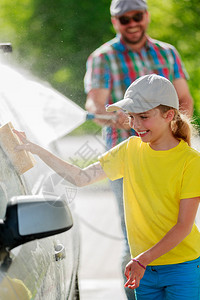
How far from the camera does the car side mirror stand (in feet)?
5.94

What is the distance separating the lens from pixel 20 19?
1194 centimetres

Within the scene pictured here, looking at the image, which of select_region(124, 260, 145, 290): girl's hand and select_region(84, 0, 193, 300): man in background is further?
select_region(84, 0, 193, 300): man in background

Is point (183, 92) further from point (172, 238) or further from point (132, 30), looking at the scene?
point (172, 238)

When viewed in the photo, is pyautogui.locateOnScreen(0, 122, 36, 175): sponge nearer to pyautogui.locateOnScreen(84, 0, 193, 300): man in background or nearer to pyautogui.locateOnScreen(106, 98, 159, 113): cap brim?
pyautogui.locateOnScreen(106, 98, 159, 113): cap brim

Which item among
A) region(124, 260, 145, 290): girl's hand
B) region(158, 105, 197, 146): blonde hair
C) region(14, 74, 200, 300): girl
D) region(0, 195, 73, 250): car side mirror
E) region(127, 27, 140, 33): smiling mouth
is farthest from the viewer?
region(127, 27, 140, 33): smiling mouth

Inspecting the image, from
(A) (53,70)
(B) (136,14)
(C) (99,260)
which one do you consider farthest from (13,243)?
(A) (53,70)

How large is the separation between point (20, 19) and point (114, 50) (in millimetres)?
8581

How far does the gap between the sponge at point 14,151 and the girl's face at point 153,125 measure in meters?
0.45

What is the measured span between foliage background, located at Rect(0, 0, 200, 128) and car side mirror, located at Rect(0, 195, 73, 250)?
866cm

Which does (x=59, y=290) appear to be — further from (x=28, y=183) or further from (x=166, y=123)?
(x=166, y=123)

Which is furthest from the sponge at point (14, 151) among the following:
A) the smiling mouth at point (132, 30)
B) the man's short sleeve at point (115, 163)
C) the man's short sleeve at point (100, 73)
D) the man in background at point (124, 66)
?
the smiling mouth at point (132, 30)

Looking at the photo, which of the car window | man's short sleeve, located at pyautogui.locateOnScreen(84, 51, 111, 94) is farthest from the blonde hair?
man's short sleeve, located at pyautogui.locateOnScreen(84, 51, 111, 94)

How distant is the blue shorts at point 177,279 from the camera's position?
2.49 m

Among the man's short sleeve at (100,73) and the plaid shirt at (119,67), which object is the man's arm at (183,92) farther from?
the man's short sleeve at (100,73)
